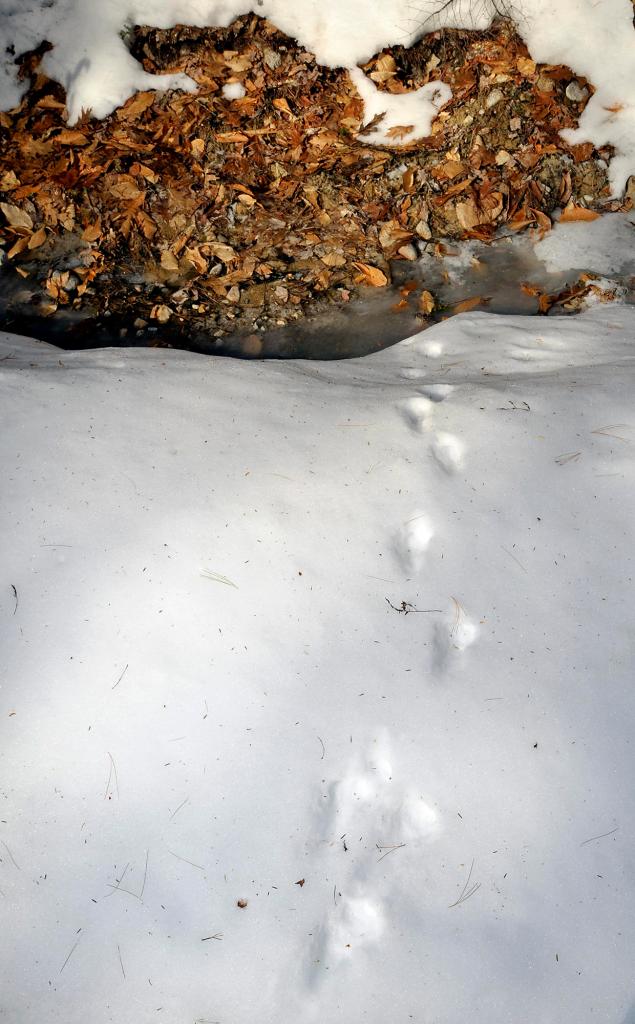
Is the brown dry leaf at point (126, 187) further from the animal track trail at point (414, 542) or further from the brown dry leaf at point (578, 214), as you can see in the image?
A: the animal track trail at point (414, 542)

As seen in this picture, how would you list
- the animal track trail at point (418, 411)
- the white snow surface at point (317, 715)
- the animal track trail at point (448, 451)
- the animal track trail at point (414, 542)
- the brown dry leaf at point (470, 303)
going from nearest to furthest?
the white snow surface at point (317, 715)
the animal track trail at point (414, 542)
the animal track trail at point (448, 451)
the animal track trail at point (418, 411)
the brown dry leaf at point (470, 303)

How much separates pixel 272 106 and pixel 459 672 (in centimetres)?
346

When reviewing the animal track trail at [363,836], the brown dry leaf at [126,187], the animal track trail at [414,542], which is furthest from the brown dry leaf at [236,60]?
the animal track trail at [363,836]

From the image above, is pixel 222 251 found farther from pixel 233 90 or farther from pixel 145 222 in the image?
pixel 233 90

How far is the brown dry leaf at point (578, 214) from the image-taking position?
3680 mm

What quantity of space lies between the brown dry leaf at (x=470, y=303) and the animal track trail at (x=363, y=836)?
254 cm

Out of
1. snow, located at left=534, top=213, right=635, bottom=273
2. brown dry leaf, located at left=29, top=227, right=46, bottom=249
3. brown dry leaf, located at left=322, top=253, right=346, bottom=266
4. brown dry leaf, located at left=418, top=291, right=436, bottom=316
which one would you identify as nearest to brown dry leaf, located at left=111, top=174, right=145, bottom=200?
brown dry leaf, located at left=29, top=227, right=46, bottom=249

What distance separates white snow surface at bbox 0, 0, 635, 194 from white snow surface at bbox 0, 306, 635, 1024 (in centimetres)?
236

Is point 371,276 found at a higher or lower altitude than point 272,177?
lower

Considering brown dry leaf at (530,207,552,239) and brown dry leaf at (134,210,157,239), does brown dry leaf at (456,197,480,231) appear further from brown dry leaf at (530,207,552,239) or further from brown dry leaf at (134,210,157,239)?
brown dry leaf at (134,210,157,239)

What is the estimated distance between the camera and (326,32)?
3.59 m

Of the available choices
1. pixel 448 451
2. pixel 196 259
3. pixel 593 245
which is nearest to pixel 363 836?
pixel 448 451

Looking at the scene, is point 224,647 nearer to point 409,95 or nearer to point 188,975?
point 188,975

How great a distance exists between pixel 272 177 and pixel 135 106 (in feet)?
2.89
